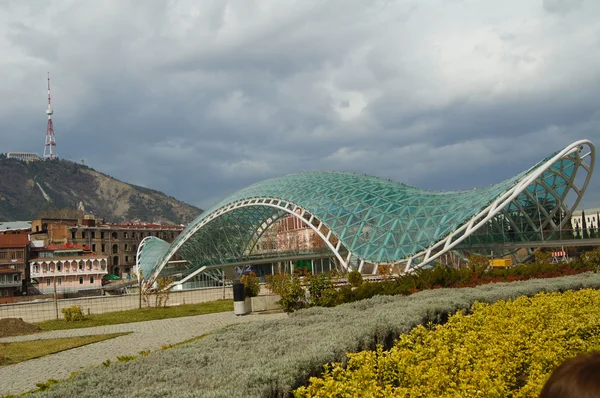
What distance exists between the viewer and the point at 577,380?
2270mm

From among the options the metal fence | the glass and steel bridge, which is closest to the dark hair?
the metal fence

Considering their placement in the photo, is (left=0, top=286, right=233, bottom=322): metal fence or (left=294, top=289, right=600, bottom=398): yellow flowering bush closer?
(left=294, top=289, right=600, bottom=398): yellow flowering bush

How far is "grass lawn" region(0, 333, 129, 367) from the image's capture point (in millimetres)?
16297

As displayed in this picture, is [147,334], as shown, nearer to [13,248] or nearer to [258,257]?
[258,257]

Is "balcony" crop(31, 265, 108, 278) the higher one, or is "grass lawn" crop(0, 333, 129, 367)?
"balcony" crop(31, 265, 108, 278)

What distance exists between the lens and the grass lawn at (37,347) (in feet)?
53.5

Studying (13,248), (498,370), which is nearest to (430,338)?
(498,370)

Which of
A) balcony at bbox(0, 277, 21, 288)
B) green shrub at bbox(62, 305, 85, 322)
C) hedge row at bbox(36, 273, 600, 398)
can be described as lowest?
hedge row at bbox(36, 273, 600, 398)

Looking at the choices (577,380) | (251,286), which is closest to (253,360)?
(577,380)

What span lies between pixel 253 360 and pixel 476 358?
137 inches

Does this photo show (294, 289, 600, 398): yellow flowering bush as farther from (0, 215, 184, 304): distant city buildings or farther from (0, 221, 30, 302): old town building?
(0, 221, 30, 302): old town building

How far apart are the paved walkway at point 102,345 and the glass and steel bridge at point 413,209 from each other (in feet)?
59.1

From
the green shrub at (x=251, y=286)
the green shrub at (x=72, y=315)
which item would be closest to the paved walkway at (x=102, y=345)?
the green shrub at (x=251, y=286)

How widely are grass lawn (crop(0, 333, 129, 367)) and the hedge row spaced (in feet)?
25.1
